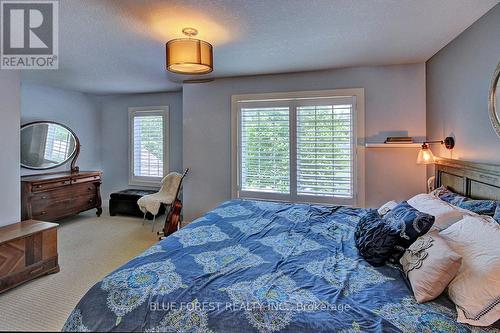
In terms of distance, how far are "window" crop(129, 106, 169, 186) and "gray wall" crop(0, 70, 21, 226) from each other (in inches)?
106

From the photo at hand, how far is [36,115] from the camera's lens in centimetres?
475

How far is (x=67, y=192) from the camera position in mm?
4652

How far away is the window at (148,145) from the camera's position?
5.54 m

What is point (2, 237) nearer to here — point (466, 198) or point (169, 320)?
point (169, 320)

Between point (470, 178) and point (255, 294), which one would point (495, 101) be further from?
point (255, 294)

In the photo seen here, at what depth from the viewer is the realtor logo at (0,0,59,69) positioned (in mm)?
2068

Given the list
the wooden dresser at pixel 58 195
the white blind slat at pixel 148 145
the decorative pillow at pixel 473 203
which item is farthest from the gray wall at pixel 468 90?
the wooden dresser at pixel 58 195

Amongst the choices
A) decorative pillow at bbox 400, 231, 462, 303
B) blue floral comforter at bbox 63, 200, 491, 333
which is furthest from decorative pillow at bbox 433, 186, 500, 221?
blue floral comforter at bbox 63, 200, 491, 333

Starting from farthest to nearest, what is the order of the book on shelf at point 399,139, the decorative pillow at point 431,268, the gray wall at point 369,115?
the gray wall at point 369,115
the book on shelf at point 399,139
the decorative pillow at point 431,268

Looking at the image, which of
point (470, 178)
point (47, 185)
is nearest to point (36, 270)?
point (47, 185)

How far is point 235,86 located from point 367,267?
10.7 ft

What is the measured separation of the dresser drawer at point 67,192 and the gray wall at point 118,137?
86cm

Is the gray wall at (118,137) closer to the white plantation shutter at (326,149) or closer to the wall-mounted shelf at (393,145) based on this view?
the white plantation shutter at (326,149)

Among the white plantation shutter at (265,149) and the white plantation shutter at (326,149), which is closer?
the white plantation shutter at (326,149)
